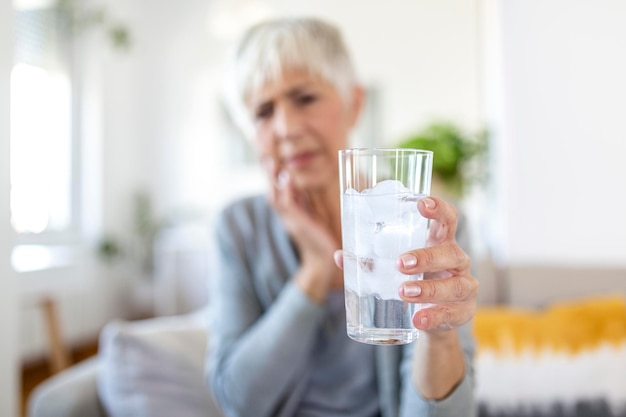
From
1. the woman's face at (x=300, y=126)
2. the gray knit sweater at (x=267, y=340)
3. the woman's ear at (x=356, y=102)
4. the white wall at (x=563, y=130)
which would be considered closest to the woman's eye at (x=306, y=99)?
the woman's face at (x=300, y=126)

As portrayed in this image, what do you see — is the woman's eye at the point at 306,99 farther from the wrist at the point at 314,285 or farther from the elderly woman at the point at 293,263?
the wrist at the point at 314,285

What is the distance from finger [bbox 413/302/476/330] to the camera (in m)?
0.51

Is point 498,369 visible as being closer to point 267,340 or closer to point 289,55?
point 267,340

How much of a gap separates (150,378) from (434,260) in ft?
2.71

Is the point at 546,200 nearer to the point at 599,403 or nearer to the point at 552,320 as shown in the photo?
the point at 552,320

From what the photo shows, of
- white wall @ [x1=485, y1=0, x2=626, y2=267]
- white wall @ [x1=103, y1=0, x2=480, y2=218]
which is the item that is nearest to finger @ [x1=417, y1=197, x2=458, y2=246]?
white wall @ [x1=485, y1=0, x2=626, y2=267]

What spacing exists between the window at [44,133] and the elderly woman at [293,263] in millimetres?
3352

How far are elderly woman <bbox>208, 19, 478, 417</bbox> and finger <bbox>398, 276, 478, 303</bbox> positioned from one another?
0.25m

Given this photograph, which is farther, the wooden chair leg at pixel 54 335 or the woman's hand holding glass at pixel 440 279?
the wooden chair leg at pixel 54 335

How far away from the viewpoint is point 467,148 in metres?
3.02

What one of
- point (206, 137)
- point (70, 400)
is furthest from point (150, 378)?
point (206, 137)

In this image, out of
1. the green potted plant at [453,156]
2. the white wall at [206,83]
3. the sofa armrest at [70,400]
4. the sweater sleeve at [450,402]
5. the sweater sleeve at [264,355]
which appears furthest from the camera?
the white wall at [206,83]

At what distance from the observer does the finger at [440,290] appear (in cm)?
49

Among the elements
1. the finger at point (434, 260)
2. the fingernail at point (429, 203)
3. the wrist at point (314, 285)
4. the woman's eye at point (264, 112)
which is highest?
the woman's eye at point (264, 112)
